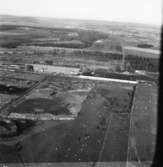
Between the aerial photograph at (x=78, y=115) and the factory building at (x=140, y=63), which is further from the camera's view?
the factory building at (x=140, y=63)

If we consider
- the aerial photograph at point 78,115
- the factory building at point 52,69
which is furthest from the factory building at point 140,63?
the factory building at point 52,69

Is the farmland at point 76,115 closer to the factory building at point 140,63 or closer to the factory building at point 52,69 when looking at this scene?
the factory building at point 52,69

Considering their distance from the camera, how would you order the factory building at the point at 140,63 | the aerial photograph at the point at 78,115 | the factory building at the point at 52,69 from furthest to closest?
the factory building at the point at 140,63 < the factory building at the point at 52,69 < the aerial photograph at the point at 78,115

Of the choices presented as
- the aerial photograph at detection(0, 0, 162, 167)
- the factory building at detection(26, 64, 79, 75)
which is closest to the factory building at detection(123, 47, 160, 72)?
the aerial photograph at detection(0, 0, 162, 167)

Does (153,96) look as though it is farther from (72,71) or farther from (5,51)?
(5,51)

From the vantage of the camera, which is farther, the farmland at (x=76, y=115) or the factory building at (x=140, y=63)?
the factory building at (x=140, y=63)

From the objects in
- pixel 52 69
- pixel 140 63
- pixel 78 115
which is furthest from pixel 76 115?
pixel 140 63

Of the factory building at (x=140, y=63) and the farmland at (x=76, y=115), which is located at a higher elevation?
the factory building at (x=140, y=63)

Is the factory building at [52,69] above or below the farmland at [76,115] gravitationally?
above

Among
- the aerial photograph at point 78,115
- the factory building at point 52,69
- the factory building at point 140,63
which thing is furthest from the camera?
the factory building at point 140,63

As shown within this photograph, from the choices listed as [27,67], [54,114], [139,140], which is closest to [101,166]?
[139,140]

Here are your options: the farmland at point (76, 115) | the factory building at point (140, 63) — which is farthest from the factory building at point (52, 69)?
the factory building at point (140, 63)

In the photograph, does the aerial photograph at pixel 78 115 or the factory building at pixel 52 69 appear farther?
the factory building at pixel 52 69
